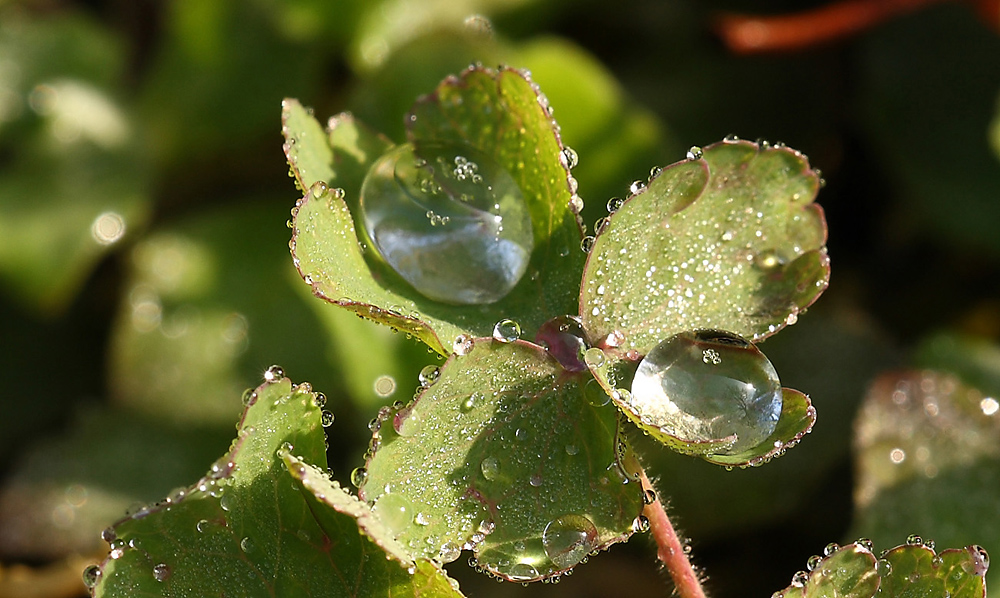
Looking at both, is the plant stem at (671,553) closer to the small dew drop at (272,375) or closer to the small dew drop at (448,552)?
the small dew drop at (448,552)

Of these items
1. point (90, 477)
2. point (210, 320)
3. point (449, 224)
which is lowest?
point (90, 477)

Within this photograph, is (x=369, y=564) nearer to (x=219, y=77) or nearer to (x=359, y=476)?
(x=359, y=476)

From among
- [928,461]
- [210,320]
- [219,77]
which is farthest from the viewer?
[219,77]

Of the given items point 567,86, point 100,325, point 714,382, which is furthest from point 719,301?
point 100,325

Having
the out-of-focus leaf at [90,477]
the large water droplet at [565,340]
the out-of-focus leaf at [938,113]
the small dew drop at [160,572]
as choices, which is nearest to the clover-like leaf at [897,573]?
the large water droplet at [565,340]

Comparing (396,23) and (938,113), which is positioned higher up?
(396,23)

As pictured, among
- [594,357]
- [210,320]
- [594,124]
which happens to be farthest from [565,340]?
[210,320]

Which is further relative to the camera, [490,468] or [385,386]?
[385,386]
